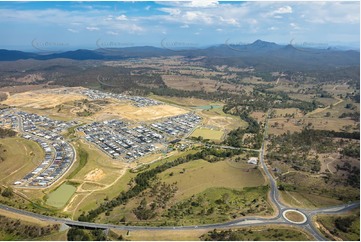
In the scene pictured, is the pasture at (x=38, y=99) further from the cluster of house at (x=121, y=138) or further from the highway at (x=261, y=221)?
the highway at (x=261, y=221)

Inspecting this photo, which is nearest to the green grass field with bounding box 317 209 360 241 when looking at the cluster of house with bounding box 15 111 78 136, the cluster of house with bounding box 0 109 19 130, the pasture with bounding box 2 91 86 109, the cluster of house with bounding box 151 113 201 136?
the cluster of house with bounding box 151 113 201 136

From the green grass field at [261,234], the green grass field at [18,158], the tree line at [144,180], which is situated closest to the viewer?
the green grass field at [261,234]

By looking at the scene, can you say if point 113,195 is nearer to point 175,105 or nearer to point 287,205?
point 287,205

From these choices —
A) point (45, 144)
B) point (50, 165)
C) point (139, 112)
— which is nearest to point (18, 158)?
point (50, 165)

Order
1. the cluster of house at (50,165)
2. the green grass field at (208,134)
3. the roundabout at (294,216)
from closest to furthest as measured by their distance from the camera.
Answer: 1. the roundabout at (294,216)
2. the cluster of house at (50,165)
3. the green grass field at (208,134)

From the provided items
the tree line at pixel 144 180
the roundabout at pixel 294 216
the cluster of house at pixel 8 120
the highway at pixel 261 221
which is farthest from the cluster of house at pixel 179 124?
the roundabout at pixel 294 216

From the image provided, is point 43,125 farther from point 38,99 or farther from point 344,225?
point 344,225

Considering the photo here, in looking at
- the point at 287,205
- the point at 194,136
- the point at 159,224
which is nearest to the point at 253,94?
the point at 194,136
